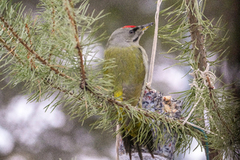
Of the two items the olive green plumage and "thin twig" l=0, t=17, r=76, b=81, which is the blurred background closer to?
the olive green plumage

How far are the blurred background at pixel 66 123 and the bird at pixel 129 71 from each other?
0.76 feet

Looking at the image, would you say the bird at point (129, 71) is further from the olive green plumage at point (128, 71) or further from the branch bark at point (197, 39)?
the branch bark at point (197, 39)

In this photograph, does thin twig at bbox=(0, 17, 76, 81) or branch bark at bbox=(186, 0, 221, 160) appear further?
branch bark at bbox=(186, 0, 221, 160)

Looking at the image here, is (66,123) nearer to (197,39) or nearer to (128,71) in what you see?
(128,71)

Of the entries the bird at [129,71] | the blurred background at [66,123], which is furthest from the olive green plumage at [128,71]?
the blurred background at [66,123]

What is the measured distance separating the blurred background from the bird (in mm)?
230

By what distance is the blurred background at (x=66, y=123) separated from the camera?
2.60 feet

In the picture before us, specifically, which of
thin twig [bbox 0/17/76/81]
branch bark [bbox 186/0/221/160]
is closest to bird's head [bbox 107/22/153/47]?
branch bark [bbox 186/0/221/160]

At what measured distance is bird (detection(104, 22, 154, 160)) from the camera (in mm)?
514

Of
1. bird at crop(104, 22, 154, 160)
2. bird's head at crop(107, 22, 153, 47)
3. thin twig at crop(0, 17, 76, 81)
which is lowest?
thin twig at crop(0, 17, 76, 81)

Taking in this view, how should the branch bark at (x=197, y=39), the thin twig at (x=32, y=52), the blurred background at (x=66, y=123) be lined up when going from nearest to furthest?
the thin twig at (x=32, y=52)
the branch bark at (x=197, y=39)
the blurred background at (x=66, y=123)

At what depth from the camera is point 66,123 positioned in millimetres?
843

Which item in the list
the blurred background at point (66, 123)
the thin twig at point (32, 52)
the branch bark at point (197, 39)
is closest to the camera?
the thin twig at point (32, 52)

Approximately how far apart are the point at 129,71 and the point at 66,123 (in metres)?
0.42
